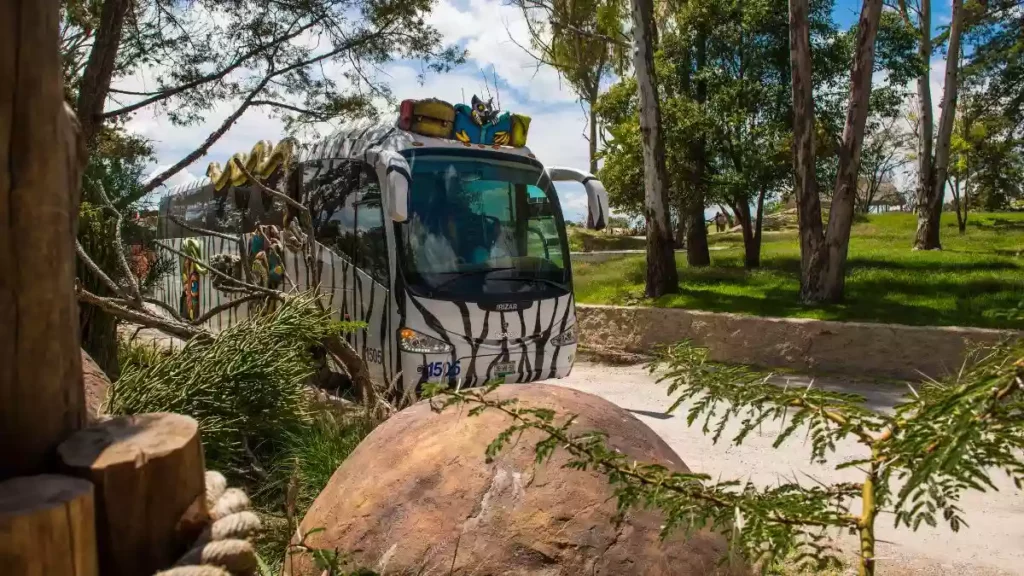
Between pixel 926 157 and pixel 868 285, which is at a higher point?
pixel 926 157

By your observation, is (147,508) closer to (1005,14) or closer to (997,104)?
(1005,14)

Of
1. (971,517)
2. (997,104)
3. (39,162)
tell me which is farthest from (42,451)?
(997,104)

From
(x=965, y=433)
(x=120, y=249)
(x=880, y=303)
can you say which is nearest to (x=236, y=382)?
(x=120, y=249)

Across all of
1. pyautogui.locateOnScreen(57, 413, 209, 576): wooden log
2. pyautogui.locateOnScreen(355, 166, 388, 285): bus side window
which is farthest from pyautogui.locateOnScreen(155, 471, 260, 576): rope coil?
pyautogui.locateOnScreen(355, 166, 388, 285): bus side window

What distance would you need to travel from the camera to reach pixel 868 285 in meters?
12.1

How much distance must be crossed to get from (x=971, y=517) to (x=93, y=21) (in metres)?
9.56

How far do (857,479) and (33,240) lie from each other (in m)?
5.65

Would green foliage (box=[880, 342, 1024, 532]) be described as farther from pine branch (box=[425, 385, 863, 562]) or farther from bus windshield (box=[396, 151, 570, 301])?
bus windshield (box=[396, 151, 570, 301])

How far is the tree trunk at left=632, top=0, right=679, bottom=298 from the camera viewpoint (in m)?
12.4

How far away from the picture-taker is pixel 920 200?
699 inches

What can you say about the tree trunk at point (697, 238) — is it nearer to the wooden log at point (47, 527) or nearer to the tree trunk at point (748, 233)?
the tree trunk at point (748, 233)

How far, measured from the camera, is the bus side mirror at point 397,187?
6.86 metres

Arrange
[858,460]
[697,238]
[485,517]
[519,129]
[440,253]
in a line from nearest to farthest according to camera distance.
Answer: [858,460]
[485,517]
[440,253]
[519,129]
[697,238]

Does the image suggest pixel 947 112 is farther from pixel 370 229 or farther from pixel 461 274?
pixel 370 229
